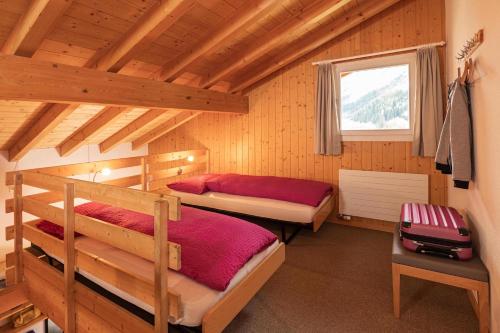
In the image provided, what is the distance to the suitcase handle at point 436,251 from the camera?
1.75 m

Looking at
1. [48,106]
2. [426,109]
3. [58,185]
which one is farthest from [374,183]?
[48,106]

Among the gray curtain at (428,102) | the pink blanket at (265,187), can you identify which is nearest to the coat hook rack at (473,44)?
the gray curtain at (428,102)

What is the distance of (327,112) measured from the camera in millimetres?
3578

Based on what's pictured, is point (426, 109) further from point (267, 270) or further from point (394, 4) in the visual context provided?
point (267, 270)

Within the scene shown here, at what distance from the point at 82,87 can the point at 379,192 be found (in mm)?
3267

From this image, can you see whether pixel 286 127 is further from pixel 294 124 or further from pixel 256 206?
pixel 256 206

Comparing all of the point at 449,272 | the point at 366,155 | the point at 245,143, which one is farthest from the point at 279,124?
the point at 449,272

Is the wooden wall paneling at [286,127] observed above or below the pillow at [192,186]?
above

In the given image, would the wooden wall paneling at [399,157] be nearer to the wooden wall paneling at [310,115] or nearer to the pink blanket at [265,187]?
the pink blanket at [265,187]

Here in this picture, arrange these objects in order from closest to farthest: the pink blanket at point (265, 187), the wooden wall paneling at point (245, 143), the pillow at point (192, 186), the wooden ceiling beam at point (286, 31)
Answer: the wooden ceiling beam at point (286, 31)
the pink blanket at point (265, 187)
the pillow at point (192, 186)
the wooden wall paneling at point (245, 143)

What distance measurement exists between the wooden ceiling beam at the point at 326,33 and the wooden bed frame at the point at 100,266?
2.45 m

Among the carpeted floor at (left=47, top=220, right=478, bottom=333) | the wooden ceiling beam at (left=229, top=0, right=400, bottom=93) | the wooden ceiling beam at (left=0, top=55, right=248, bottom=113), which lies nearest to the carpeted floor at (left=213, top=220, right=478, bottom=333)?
the carpeted floor at (left=47, top=220, right=478, bottom=333)

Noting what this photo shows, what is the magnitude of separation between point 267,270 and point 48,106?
2827mm

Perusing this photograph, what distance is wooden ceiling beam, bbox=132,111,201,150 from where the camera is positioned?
14.7ft
